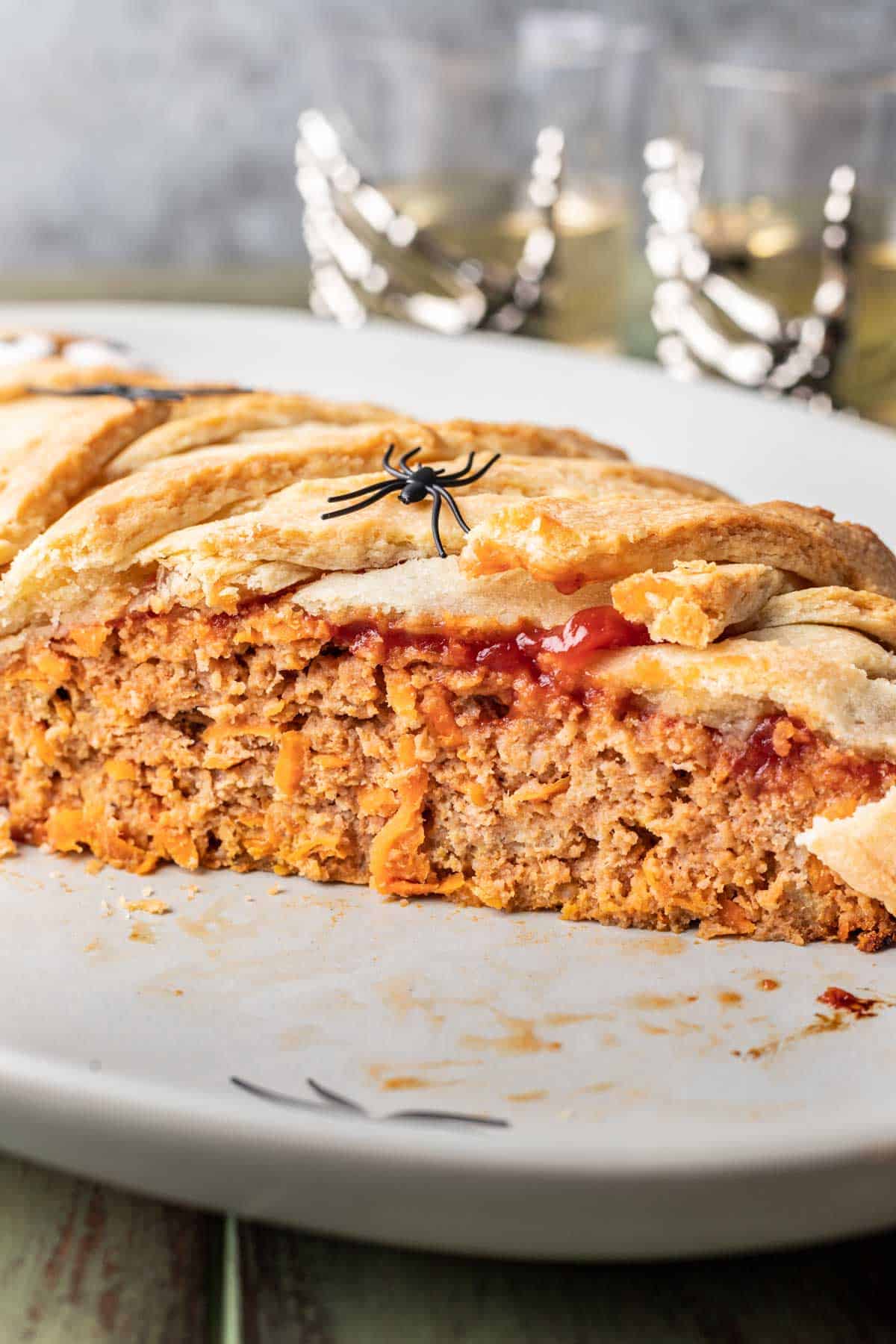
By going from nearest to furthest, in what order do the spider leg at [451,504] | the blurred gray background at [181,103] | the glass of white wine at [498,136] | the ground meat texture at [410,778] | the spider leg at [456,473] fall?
the ground meat texture at [410,778]
the spider leg at [451,504]
the spider leg at [456,473]
the glass of white wine at [498,136]
the blurred gray background at [181,103]

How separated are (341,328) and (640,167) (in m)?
2.74

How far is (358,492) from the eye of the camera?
3051 mm

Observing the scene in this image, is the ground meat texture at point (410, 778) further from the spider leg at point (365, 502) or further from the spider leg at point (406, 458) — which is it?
the spider leg at point (406, 458)

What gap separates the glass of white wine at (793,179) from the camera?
218 inches

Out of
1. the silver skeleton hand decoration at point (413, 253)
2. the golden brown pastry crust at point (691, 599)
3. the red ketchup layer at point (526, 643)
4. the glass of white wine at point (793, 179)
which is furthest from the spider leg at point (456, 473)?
the silver skeleton hand decoration at point (413, 253)

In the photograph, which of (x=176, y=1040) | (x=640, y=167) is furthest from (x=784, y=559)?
(x=640, y=167)

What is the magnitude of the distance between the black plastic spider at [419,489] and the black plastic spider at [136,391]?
2.38 feet

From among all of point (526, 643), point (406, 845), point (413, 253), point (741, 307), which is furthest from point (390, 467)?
point (413, 253)

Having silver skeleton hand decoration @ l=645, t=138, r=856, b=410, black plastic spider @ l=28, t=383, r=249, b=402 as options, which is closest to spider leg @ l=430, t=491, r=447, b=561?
black plastic spider @ l=28, t=383, r=249, b=402

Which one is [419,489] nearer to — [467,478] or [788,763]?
[467,478]

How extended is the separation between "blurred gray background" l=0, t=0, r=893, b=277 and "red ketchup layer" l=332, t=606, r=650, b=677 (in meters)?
5.38

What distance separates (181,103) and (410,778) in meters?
Answer: 6.45

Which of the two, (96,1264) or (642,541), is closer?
(96,1264)

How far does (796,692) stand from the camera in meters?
2.77
